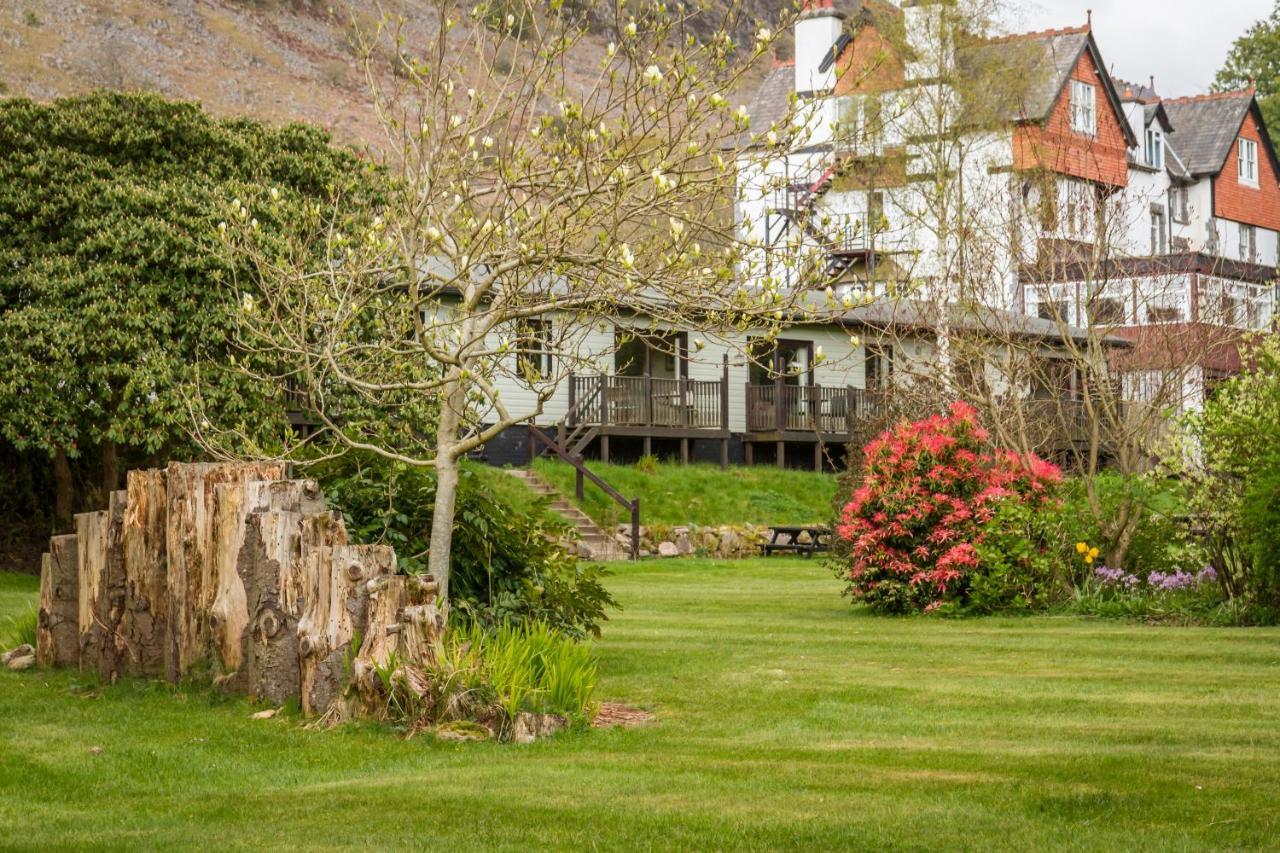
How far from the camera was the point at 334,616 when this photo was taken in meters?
9.98

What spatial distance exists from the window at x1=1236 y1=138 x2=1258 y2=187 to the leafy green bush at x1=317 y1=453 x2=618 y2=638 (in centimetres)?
6692

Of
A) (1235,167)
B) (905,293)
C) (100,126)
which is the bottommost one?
(905,293)

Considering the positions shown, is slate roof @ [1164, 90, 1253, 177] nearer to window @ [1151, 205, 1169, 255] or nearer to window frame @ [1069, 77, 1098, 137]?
window @ [1151, 205, 1169, 255]

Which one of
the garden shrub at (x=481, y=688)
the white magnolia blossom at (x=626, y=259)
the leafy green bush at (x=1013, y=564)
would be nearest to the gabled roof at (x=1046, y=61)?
the leafy green bush at (x=1013, y=564)

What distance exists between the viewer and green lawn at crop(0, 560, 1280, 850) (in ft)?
22.9

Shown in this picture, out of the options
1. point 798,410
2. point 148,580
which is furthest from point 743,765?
point 798,410

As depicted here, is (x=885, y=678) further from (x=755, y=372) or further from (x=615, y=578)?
(x=755, y=372)

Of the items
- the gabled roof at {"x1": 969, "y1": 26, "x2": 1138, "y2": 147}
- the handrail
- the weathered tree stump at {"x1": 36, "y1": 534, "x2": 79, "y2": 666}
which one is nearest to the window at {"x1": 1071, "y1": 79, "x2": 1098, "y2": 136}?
the gabled roof at {"x1": 969, "y1": 26, "x2": 1138, "y2": 147}

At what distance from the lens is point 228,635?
1096 cm

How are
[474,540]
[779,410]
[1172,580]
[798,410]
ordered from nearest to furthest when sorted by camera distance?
1. [474,540]
2. [1172,580]
3. [779,410]
4. [798,410]

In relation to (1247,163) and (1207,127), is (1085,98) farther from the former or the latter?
(1247,163)

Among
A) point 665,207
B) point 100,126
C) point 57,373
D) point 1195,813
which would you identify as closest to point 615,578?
point 57,373

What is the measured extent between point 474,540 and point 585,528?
21.0 meters

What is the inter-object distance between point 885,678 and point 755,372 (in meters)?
31.9
